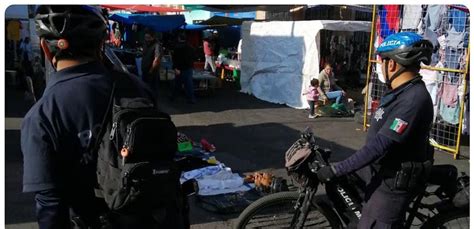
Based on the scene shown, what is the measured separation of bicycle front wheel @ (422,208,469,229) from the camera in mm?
3281

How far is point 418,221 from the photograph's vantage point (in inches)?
132

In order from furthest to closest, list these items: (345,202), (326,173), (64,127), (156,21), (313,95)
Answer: (156,21) → (313,95) → (345,202) → (326,173) → (64,127)

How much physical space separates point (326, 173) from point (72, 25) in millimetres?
1730

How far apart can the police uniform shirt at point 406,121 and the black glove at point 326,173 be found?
0.95 feet

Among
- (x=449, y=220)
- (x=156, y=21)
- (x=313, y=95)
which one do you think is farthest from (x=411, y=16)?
(x=156, y=21)

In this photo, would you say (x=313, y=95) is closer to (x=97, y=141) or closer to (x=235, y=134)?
(x=235, y=134)

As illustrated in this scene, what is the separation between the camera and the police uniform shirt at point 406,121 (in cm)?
282

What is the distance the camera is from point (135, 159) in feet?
6.25

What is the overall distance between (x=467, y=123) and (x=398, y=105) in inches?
213

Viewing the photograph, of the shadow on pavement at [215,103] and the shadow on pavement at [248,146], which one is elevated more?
the shadow on pavement at [215,103]

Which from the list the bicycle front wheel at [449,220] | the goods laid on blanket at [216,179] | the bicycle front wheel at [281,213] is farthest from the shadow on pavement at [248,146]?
the bicycle front wheel at [449,220]

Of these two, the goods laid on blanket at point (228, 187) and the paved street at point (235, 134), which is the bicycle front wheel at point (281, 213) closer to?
the paved street at point (235, 134)

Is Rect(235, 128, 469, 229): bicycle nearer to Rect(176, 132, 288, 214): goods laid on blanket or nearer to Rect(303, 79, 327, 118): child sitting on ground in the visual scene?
Rect(176, 132, 288, 214): goods laid on blanket

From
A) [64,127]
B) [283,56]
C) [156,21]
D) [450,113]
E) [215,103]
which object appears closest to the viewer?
[64,127]
